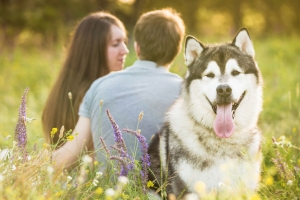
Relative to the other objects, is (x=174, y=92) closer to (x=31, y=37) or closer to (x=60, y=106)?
(x=60, y=106)

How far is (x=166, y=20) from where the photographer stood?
4.03m

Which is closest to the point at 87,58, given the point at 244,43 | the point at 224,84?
the point at 244,43

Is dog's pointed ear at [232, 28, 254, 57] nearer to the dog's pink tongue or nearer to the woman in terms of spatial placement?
the dog's pink tongue

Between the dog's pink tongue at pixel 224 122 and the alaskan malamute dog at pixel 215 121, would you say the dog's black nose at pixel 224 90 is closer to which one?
the alaskan malamute dog at pixel 215 121

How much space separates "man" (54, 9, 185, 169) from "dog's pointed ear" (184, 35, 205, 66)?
0.54m

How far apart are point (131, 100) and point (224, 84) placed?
1106mm

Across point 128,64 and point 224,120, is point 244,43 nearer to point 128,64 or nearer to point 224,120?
point 224,120

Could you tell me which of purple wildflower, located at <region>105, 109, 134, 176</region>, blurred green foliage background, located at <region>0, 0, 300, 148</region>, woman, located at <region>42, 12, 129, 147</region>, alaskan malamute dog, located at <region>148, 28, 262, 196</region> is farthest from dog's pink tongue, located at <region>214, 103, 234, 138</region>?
woman, located at <region>42, 12, 129, 147</region>

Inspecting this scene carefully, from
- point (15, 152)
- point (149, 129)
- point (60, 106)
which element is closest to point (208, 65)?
point (149, 129)

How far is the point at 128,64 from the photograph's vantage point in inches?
307

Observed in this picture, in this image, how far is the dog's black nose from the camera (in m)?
A: 2.96

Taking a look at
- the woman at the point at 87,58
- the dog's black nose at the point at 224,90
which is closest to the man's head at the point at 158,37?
the woman at the point at 87,58

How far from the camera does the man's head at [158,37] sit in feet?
12.9

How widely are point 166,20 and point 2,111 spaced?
189 inches
